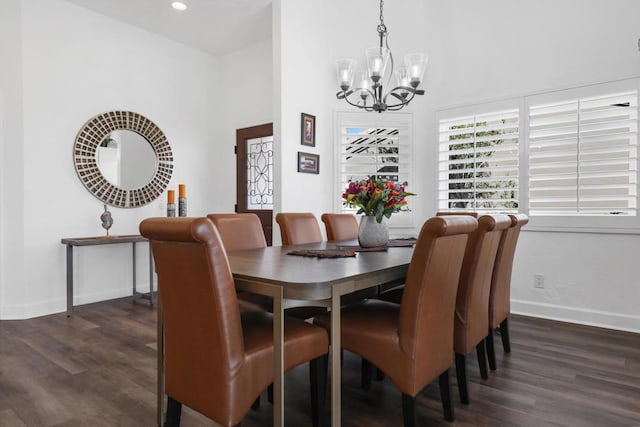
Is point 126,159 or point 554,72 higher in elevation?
point 554,72

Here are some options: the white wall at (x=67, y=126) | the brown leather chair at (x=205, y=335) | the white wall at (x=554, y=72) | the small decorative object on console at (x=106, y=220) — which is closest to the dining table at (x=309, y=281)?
the brown leather chair at (x=205, y=335)

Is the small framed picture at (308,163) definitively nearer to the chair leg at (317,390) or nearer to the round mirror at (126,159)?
the round mirror at (126,159)

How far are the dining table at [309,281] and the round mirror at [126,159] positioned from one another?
2950mm

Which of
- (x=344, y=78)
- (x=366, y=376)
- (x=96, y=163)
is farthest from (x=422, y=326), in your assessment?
(x=96, y=163)

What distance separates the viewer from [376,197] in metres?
2.59

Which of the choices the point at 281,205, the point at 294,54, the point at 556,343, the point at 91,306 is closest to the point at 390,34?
the point at 294,54

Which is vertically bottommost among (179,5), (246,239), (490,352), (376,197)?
(490,352)

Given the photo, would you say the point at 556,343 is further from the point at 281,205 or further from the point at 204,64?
the point at 204,64

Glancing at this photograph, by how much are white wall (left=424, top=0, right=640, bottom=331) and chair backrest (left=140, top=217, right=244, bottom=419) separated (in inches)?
134

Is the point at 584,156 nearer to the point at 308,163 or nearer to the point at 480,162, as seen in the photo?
the point at 480,162

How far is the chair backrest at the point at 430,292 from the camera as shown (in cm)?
162

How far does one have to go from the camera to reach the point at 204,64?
5426mm

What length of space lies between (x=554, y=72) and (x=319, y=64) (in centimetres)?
234

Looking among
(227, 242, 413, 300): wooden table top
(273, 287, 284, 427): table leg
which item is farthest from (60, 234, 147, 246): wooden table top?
(273, 287, 284, 427): table leg
